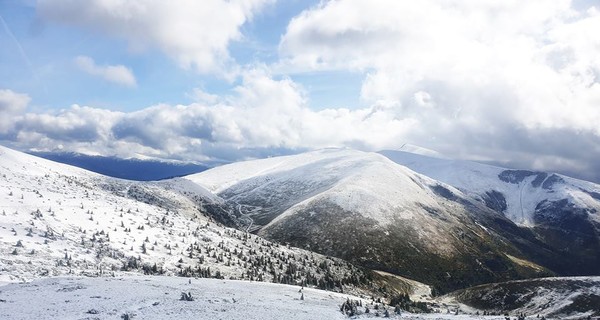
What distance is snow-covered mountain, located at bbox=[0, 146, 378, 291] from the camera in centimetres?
7419

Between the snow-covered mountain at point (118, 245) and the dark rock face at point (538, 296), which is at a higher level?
the snow-covered mountain at point (118, 245)

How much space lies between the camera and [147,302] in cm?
4538

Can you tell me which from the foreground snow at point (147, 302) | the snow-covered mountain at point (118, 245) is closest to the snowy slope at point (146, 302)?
the foreground snow at point (147, 302)

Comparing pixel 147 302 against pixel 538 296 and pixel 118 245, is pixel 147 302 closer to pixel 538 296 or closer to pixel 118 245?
pixel 118 245

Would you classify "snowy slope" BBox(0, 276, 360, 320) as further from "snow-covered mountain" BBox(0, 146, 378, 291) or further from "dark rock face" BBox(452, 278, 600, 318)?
"dark rock face" BBox(452, 278, 600, 318)

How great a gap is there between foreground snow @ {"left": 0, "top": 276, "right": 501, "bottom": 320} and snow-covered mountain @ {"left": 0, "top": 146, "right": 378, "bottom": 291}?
13.0m

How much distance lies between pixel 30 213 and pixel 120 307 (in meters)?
69.2

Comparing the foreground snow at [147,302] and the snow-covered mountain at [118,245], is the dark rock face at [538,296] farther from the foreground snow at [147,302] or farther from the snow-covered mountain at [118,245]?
the foreground snow at [147,302]

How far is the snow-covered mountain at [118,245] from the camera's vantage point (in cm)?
7419

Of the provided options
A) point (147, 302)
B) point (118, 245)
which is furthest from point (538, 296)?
point (118, 245)

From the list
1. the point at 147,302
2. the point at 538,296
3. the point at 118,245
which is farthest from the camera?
the point at 538,296

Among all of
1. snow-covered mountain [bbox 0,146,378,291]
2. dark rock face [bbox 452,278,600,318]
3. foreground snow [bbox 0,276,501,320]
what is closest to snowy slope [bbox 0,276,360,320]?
foreground snow [bbox 0,276,501,320]

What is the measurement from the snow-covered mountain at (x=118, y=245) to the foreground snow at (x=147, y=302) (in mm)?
13032

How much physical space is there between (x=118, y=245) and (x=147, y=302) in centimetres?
5475
